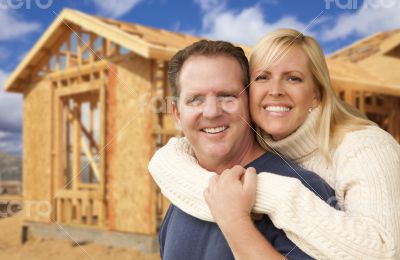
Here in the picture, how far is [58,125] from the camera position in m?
11.1

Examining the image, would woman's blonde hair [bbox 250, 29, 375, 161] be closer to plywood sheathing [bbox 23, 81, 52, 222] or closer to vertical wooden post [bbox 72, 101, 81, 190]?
vertical wooden post [bbox 72, 101, 81, 190]

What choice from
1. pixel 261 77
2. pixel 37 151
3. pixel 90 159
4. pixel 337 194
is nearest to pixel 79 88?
pixel 37 151

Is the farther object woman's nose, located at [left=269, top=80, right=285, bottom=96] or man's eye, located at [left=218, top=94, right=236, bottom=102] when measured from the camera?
woman's nose, located at [left=269, top=80, right=285, bottom=96]

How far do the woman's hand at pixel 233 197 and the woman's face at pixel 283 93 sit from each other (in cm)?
51

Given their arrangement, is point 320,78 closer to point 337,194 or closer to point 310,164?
point 310,164

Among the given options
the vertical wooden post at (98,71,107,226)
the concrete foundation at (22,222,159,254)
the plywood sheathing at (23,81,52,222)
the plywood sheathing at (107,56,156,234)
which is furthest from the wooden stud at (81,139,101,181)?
the plywood sheathing at (107,56,156,234)

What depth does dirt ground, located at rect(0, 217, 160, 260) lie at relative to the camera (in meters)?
8.91

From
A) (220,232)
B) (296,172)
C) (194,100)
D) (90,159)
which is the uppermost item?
(194,100)

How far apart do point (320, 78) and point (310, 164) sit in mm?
387

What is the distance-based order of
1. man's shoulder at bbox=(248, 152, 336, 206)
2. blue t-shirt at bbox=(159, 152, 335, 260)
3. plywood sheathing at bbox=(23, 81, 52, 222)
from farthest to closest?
plywood sheathing at bbox=(23, 81, 52, 222) < man's shoulder at bbox=(248, 152, 336, 206) < blue t-shirt at bbox=(159, 152, 335, 260)

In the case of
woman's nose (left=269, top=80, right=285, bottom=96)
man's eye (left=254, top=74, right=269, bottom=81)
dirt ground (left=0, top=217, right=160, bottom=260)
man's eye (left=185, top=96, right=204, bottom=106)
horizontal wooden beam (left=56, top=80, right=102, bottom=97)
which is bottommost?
dirt ground (left=0, top=217, right=160, bottom=260)

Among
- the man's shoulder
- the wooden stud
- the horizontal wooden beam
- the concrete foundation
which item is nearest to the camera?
the man's shoulder

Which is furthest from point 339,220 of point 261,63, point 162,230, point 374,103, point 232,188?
point 374,103

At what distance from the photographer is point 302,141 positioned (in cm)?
245
